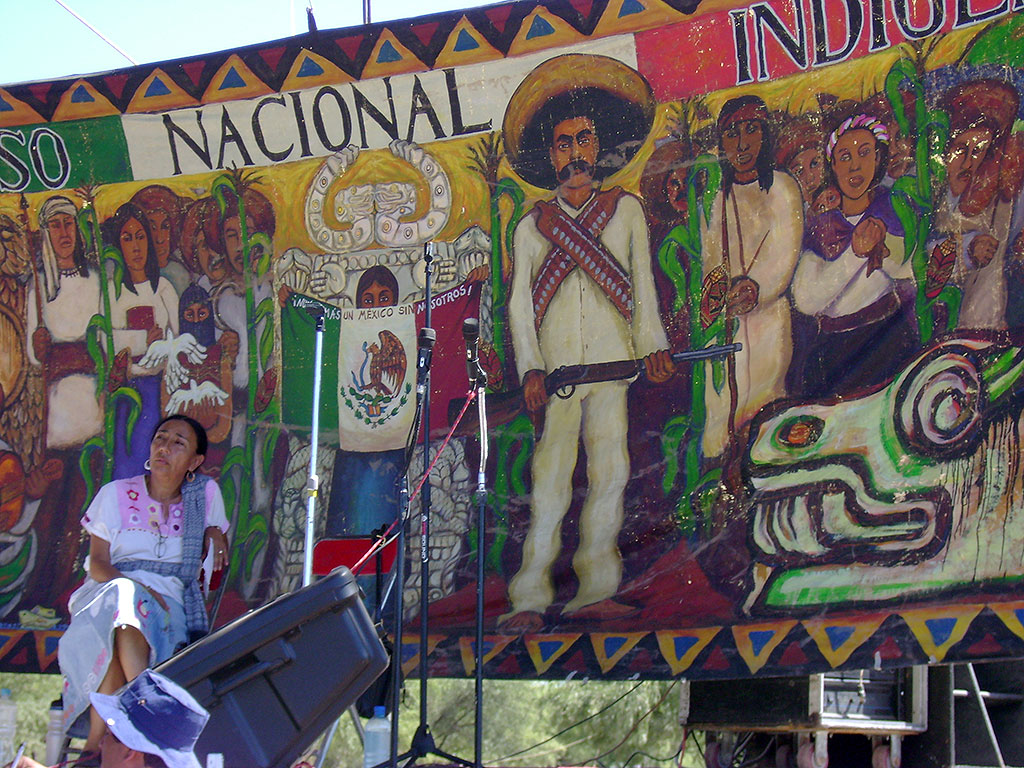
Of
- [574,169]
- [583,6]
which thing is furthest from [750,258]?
[583,6]

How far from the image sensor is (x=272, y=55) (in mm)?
5184

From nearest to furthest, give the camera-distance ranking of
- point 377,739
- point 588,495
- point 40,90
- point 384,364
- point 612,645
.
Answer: point 377,739 → point 612,645 → point 588,495 → point 384,364 → point 40,90

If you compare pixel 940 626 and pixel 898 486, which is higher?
pixel 898 486

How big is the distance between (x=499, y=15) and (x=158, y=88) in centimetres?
169

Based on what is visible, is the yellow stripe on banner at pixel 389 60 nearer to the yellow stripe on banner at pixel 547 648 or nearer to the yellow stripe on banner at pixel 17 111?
the yellow stripe on banner at pixel 17 111

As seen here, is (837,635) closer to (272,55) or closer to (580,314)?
(580,314)

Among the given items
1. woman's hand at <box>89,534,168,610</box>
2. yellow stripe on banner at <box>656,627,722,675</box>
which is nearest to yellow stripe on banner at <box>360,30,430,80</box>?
woman's hand at <box>89,534,168,610</box>

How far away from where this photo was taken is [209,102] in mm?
5277

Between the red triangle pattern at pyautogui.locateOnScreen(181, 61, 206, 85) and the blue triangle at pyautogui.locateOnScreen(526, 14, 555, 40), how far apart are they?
1.58m

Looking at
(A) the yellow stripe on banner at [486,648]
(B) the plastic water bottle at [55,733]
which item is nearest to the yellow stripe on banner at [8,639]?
(B) the plastic water bottle at [55,733]

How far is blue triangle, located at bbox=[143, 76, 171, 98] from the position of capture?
5324 millimetres

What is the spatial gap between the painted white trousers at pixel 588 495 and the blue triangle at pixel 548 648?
140 millimetres

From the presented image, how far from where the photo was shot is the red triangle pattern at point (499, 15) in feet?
15.9

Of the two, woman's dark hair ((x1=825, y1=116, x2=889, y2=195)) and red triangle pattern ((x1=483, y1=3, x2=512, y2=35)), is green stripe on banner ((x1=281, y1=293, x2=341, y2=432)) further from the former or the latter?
woman's dark hair ((x1=825, y1=116, x2=889, y2=195))
